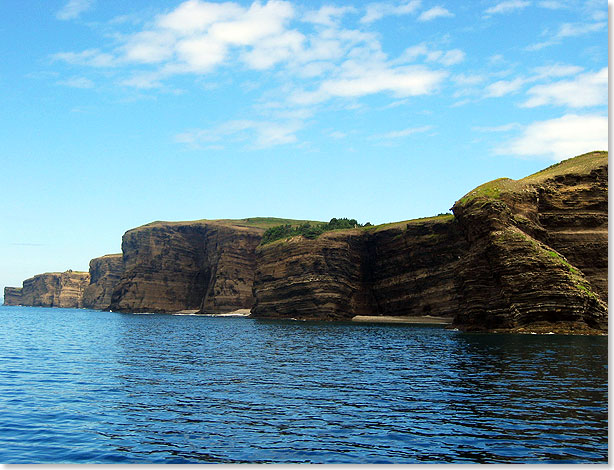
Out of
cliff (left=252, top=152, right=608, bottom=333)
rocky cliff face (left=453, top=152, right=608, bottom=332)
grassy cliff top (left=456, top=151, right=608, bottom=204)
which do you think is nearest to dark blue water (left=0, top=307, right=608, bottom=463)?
rocky cliff face (left=453, top=152, right=608, bottom=332)

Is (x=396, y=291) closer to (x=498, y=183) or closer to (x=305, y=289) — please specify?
(x=305, y=289)

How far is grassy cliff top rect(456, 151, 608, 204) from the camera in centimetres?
10156

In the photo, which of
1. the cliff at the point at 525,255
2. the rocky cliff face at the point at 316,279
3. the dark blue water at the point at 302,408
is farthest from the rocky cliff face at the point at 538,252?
the rocky cliff face at the point at 316,279

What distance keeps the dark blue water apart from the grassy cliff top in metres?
53.3

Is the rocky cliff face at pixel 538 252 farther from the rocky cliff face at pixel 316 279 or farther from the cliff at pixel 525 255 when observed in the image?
the rocky cliff face at pixel 316 279

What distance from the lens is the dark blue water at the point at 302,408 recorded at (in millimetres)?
20719

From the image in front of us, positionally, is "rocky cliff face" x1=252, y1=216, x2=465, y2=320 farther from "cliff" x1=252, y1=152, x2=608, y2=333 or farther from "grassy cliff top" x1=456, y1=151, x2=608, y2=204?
"grassy cliff top" x1=456, y1=151, x2=608, y2=204

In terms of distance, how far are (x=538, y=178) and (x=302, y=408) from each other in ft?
299

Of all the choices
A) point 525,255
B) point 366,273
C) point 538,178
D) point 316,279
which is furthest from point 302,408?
point 366,273

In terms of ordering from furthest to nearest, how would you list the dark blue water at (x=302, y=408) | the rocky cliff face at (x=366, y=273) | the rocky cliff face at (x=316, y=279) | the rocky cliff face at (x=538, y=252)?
the rocky cliff face at (x=316, y=279) → the rocky cliff face at (x=366, y=273) → the rocky cliff face at (x=538, y=252) → the dark blue water at (x=302, y=408)

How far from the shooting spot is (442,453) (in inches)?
809

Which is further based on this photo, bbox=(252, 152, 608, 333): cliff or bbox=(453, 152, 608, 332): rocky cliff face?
bbox=(252, 152, 608, 333): cliff

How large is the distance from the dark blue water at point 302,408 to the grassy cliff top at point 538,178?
53.3 metres

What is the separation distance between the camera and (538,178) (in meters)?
106
